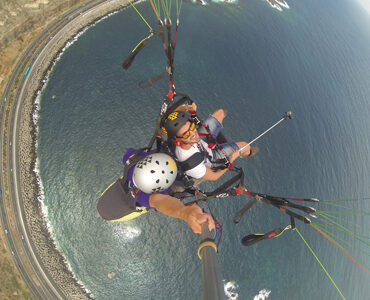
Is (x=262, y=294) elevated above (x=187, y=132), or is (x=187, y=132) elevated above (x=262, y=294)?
(x=187, y=132)

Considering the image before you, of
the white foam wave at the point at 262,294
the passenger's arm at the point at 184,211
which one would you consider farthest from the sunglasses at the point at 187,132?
the white foam wave at the point at 262,294

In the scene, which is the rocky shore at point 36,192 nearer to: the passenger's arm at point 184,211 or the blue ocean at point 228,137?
the blue ocean at point 228,137

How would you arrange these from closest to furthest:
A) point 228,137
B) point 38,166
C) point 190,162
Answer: point 190,162
point 38,166
point 228,137

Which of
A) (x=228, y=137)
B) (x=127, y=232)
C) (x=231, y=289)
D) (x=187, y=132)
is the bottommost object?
(x=231, y=289)

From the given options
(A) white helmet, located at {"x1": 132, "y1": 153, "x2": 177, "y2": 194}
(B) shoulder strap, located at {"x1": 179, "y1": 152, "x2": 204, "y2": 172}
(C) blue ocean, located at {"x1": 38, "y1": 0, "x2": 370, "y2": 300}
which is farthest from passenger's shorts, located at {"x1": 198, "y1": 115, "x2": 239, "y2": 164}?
(C) blue ocean, located at {"x1": 38, "y1": 0, "x2": 370, "y2": 300}

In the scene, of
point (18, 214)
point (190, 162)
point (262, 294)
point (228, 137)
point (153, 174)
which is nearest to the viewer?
point (153, 174)

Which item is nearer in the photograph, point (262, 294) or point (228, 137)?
point (262, 294)

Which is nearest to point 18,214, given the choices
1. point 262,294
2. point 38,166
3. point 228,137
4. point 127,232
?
point 38,166

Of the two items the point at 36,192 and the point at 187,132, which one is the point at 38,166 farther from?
the point at 187,132
